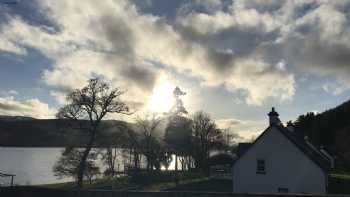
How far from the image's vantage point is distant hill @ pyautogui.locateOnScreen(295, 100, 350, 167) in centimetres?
6769

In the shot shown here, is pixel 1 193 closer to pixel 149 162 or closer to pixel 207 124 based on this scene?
pixel 149 162

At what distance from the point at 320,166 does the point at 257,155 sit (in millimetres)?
6077

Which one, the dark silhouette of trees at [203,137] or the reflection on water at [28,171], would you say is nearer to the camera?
the reflection on water at [28,171]

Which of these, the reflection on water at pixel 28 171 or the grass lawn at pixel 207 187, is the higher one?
the grass lawn at pixel 207 187

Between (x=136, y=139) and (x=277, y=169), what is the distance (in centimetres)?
3804

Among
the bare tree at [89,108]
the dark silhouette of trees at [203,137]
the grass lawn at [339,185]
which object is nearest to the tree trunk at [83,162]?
the bare tree at [89,108]

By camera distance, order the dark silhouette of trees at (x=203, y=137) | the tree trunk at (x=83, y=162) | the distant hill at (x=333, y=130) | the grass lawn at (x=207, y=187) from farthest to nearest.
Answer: the dark silhouette of trees at (x=203, y=137), the distant hill at (x=333, y=130), the tree trunk at (x=83, y=162), the grass lawn at (x=207, y=187)

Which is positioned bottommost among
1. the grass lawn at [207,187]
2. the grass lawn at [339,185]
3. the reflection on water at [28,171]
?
the reflection on water at [28,171]

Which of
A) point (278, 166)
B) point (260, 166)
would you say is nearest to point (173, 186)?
point (260, 166)

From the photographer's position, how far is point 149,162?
67.1m

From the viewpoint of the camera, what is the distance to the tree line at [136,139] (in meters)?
45.2

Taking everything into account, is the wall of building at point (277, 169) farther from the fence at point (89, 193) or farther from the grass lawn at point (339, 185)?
the fence at point (89, 193)

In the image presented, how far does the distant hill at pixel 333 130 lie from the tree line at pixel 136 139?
21.5m

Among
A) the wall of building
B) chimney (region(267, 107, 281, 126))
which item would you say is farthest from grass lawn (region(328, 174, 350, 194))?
chimney (region(267, 107, 281, 126))
